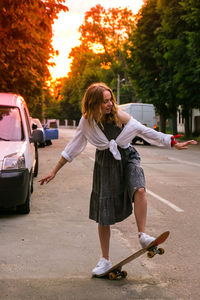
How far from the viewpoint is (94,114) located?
14.5 feet

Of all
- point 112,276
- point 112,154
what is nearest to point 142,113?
point 112,154

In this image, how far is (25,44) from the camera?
39.8 feet

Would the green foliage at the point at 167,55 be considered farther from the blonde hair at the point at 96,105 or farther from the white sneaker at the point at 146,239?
the white sneaker at the point at 146,239

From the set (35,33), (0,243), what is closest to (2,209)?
(0,243)

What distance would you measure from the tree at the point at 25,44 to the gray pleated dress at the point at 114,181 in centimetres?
525

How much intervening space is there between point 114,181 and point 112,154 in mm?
229

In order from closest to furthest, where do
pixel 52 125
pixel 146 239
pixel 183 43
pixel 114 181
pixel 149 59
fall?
pixel 146 239 → pixel 114 181 → pixel 183 43 → pixel 149 59 → pixel 52 125

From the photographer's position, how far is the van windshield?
8.51 metres

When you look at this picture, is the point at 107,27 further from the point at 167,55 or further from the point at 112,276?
the point at 112,276

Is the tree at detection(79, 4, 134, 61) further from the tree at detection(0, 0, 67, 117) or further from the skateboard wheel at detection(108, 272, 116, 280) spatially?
the skateboard wheel at detection(108, 272, 116, 280)

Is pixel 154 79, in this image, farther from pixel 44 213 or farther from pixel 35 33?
pixel 44 213

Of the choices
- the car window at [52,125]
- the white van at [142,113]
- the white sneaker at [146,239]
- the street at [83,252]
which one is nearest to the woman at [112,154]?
A: the white sneaker at [146,239]

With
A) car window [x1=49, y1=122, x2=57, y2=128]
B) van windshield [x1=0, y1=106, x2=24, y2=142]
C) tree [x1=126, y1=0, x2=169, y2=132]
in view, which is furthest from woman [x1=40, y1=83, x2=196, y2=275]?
car window [x1=49, y1=122, x2=57, y2=128]

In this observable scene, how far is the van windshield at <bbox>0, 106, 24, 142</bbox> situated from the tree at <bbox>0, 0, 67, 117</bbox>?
1.76 m
